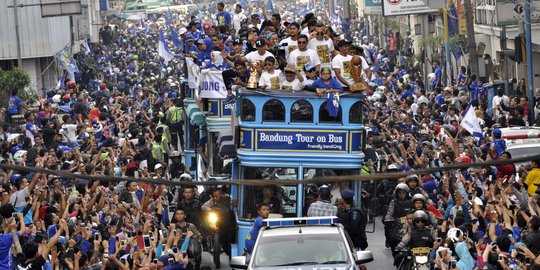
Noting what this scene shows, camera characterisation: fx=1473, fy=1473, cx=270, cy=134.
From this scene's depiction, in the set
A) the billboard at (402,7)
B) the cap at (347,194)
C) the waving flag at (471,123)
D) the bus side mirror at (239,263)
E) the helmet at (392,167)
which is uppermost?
the billboard at (402,7)

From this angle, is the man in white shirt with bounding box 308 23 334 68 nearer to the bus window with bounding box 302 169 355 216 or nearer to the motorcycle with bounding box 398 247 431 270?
the bus window with bounding box 302 169 355 216

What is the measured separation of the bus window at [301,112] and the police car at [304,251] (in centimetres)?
328

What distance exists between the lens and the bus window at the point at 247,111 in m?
19.7

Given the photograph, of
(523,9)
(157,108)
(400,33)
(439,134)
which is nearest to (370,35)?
(400,33)

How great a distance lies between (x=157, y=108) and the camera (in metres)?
42.6

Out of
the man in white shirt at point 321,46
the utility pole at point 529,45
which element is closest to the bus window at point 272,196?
the man in white shirt at point 321,46

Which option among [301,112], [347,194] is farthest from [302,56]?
[347,194]

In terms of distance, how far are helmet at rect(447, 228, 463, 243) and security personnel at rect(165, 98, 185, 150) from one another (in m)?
16.3

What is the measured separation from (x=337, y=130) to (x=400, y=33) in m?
54.4

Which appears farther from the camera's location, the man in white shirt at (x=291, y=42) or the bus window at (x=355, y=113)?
the man in white shirt at (x=291, y=42)

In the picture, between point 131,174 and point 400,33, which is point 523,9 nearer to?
point 131,174

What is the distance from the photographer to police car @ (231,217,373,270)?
15.4m

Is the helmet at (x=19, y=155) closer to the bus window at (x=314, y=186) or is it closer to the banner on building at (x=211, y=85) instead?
the banner on building at (x=211, y=85)

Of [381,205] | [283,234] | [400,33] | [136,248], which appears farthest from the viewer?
[400,33]
